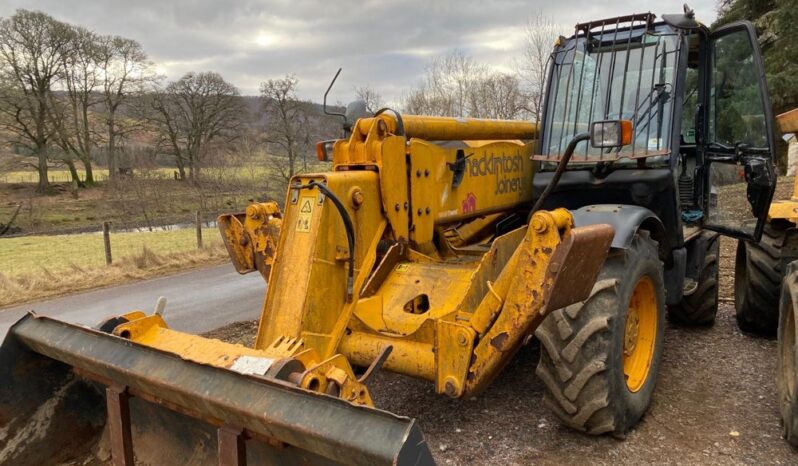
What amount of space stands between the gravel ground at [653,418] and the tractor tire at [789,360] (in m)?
0.19

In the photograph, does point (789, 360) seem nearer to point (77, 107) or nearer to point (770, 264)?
point (770, 264)

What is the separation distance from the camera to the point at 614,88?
14.7 feet

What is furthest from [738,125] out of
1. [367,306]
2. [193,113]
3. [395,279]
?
[193,113]

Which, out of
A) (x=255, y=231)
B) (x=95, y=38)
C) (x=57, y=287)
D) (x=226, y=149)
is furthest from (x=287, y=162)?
(x=255, y=231)

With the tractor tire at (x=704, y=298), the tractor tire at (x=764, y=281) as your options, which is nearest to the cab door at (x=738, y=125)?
the tractor tire at (x=764, y=281)

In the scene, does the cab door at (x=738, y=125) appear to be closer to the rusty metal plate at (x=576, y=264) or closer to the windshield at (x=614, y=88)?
the windshield at (x=614, y=88)

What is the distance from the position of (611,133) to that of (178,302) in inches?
286

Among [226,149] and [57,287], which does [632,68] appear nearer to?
[57,287]

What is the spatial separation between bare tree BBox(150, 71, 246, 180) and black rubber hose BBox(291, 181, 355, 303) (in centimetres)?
2991

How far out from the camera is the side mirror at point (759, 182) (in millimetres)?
4777

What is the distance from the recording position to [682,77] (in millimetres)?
4355

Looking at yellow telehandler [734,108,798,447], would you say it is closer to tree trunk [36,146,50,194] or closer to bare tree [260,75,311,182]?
bare tree [260,75,311,182]

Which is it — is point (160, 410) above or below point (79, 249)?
above

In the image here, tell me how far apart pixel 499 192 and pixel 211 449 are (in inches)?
114
